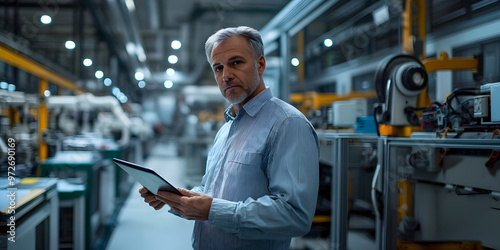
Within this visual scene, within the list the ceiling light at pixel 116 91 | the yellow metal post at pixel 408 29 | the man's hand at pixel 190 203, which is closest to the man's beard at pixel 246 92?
the man's hand at pixel 190 203

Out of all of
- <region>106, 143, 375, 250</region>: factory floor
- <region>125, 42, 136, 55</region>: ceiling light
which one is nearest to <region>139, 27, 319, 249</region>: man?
<region>106, 143, 375, 250</region>: factory floor

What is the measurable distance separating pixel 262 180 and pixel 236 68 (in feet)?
1.35

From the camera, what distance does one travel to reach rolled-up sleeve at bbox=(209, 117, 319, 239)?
99cm

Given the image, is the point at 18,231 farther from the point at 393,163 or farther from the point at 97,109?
the point at 97,109

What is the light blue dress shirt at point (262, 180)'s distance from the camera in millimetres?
999

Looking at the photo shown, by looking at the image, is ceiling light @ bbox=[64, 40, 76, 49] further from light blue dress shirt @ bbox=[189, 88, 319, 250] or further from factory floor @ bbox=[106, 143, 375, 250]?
light blue dress shirt @ bbox=[189, 88, 319, 250]

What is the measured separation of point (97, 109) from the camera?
528 cm

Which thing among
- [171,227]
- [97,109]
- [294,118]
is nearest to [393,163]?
[294,118]

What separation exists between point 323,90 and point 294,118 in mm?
6211

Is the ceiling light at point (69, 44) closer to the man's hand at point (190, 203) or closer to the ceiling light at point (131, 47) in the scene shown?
the ceiling light at point (131, 47)

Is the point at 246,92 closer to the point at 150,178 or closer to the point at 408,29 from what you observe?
the point at 150,178

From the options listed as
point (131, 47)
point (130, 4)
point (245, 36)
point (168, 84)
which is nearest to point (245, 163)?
point (245, 36)

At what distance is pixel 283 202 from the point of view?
1001 mm

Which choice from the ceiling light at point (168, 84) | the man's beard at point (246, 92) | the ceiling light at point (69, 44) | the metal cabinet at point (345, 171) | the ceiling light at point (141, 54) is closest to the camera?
the man's beard at point (246, 92)
